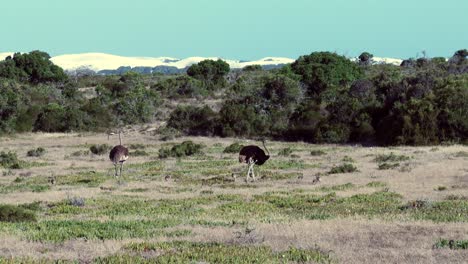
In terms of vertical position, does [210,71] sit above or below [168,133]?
above

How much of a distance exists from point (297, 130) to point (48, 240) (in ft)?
119

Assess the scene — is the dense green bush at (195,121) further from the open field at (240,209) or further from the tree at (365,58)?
the tree at (365,58)

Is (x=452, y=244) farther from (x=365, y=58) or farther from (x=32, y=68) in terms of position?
(x=365, y=58)

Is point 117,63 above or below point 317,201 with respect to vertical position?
above

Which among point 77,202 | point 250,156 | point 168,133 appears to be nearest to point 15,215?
point 77,202

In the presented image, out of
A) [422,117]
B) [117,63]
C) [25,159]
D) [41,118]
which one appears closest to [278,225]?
[25,159]

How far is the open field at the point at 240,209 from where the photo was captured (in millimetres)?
10406

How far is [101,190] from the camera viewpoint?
21781 mm

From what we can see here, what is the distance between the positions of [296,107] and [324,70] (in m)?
18.7

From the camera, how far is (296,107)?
5300 centimetres

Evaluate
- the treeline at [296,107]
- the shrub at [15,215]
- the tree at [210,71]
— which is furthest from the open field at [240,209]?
the tree at [210,71]

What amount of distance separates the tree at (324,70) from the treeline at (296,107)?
114 millimetres

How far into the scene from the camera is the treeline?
136 ft

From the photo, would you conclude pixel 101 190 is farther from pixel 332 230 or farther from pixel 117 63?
pixel 117 63
